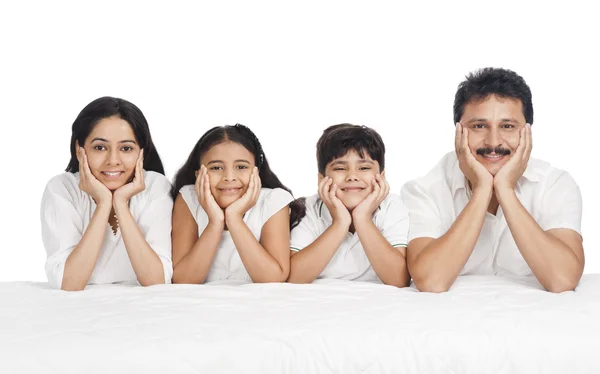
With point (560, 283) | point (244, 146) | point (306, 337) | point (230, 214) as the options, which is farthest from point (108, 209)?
point (560, 283)

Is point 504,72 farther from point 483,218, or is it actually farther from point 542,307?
point 542,307

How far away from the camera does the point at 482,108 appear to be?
328cm

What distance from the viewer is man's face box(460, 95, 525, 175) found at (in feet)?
10.6

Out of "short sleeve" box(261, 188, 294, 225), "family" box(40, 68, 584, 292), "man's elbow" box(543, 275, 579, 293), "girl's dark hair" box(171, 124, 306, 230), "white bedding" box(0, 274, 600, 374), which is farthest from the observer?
"girl's dark hair" box(171, 124, 306, 230)

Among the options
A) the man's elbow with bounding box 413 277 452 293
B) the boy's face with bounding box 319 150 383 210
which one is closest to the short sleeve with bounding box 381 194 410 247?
the boy's face with bounding box 319 150 383 210

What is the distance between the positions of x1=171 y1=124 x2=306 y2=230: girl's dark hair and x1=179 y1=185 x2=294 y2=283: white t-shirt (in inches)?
3.5

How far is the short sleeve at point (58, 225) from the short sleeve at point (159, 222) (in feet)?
0.94

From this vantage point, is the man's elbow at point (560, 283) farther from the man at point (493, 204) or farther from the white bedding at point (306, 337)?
the white bedding at point (306, 337)

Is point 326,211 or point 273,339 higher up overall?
point 326,211

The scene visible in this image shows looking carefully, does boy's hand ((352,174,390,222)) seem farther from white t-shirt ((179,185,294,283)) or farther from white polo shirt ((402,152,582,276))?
white t-shirt ((179,185,294,283))

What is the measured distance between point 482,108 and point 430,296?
89 cm

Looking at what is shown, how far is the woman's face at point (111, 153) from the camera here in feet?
10.9

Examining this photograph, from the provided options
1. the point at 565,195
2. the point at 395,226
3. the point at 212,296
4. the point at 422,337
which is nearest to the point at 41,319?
the point at 212,296

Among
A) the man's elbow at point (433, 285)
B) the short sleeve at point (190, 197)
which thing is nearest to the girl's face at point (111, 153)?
the short sleeve at point (190, 197)
